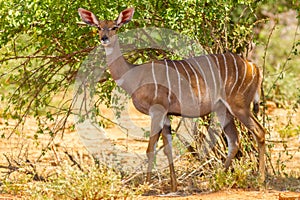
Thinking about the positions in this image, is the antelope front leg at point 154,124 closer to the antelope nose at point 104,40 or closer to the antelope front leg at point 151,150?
the antelope front leg at point 151,150

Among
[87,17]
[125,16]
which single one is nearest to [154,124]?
[125,16]

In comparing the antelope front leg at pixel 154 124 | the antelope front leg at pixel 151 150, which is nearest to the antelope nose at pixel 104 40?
the antelope front leg at pixel 154 124

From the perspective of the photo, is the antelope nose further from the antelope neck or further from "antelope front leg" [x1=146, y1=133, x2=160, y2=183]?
"antelope front leg" [x1=146, y1=133, x2=160, y2=183]

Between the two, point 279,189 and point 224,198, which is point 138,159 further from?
point 224,198

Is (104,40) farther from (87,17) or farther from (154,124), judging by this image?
(154,124)

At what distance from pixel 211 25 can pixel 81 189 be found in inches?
94.5

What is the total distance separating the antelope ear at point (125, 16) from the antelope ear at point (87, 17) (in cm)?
18

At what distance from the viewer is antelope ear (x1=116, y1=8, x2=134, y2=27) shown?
5578 mm

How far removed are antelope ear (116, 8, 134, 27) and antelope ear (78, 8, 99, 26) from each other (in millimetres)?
183

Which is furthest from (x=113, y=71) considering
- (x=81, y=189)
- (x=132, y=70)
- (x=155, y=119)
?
(x=81, y=189)

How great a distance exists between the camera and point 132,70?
19.5 ft

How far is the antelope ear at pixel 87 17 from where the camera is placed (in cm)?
558

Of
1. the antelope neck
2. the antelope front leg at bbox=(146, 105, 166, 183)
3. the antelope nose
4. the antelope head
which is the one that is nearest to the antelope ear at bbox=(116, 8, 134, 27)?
the antelope head

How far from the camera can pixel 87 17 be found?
561 centimetres
